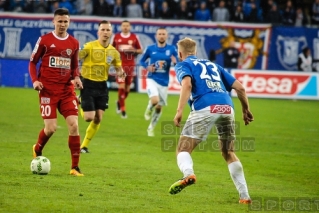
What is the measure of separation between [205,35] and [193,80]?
22.9 m

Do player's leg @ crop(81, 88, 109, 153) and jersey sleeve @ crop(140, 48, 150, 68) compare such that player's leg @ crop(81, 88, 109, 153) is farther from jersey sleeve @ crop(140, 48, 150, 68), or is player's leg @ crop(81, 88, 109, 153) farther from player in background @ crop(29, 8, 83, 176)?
jersey sleeve @ crop(140, 48, 150, 68)

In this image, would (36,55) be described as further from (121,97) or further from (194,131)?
(121,97)

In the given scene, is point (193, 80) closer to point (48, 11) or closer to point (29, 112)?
point (29, 112)

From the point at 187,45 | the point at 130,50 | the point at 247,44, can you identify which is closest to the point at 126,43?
the point at 130,50

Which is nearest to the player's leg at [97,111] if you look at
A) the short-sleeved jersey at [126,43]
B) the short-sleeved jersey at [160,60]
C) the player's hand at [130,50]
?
the short-sleeved jersey at [160,60]

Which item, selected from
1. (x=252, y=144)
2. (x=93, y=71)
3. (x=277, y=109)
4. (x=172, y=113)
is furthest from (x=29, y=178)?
(x=277, y=109)

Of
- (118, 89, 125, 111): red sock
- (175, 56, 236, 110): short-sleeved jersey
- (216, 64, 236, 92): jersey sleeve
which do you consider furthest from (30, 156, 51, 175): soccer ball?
(118, 89, 125, 111): red sock

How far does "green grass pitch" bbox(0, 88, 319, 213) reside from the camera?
8.67 m

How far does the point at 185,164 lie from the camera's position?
8.51m

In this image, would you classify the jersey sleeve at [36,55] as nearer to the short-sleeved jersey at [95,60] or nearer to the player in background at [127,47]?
the short-sleeved jersey at [95,60]

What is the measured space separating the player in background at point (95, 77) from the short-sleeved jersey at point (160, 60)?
3511 millimetres

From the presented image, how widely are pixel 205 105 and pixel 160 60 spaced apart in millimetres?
8831

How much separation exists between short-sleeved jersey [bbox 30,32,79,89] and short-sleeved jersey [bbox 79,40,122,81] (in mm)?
2760

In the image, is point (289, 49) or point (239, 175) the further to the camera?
point (289, 49)
